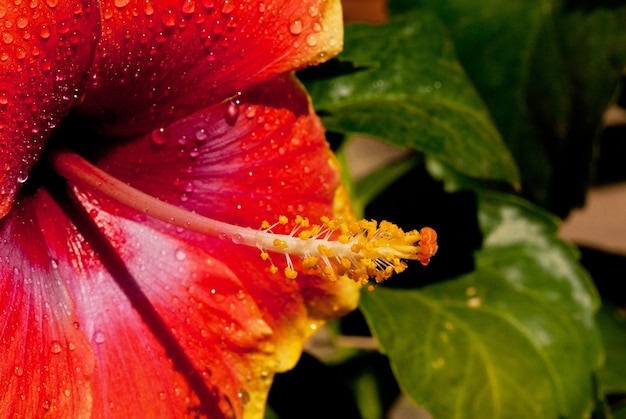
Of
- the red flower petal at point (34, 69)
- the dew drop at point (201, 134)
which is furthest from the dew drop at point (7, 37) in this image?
the dew drop at point (201, 134)

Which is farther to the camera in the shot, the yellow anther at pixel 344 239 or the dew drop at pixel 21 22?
the yellow anther at pixel 344 239

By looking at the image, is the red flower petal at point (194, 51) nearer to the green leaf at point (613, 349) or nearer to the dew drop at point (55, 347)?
the dew drop at point (55, 347)

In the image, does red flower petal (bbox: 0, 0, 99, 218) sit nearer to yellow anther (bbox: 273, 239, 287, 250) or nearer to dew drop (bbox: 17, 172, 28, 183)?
dew drop (bbox: 17, 172, 28, 183)

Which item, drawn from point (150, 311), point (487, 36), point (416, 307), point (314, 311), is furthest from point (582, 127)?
point (150, 311)

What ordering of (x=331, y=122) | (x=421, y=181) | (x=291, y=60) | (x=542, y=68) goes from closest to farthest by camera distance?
(x=291, y=60), (x=331, y=122), (x=421, y=181), (x=542, y=68)

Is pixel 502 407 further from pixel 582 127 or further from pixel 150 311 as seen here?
pixel 582 127

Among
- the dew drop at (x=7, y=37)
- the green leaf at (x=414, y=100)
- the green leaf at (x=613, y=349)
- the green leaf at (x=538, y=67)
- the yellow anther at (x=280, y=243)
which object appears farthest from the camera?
the green leaf at (x=538, y=67)
